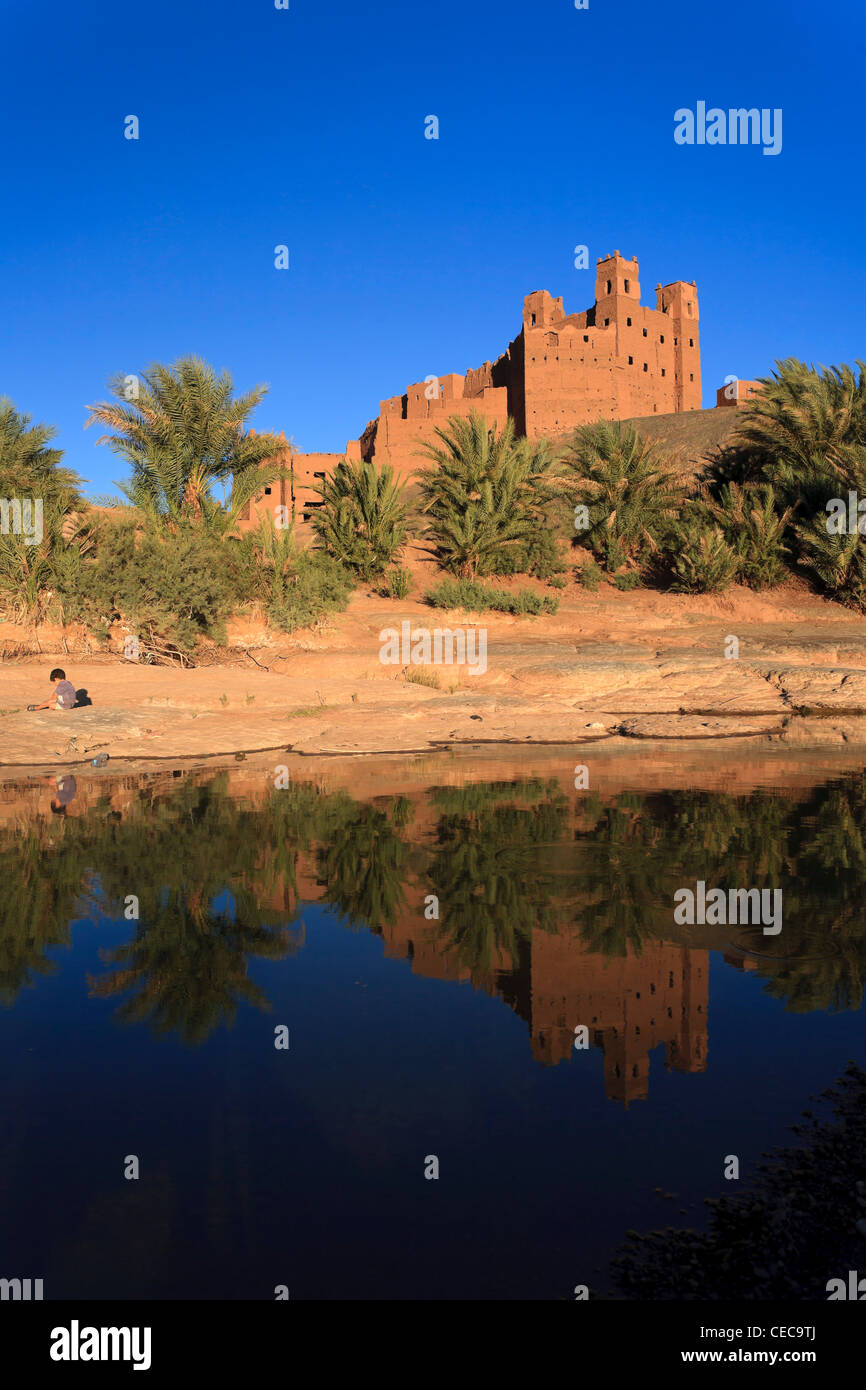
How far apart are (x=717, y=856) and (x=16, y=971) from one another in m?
4.11

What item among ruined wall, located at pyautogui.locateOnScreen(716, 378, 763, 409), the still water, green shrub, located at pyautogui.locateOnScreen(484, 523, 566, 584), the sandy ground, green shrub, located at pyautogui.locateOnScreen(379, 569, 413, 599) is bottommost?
the still water

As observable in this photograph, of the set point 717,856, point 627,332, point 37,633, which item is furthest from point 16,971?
point 627,332

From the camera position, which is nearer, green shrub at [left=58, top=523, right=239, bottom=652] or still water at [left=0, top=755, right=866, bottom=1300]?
still water at [left=0, top=755, right=866, bottom=1300]

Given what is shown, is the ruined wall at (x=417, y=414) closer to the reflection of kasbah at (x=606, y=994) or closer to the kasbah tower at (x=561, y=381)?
the kasbah tower at (x=561, y=381)

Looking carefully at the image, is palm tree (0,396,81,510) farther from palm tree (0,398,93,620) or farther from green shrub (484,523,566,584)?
green shrub (484,523,566,584)

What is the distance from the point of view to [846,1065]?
325 cm

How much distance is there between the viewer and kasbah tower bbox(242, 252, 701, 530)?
5768 cm

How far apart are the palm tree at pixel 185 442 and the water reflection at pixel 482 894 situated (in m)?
12.3

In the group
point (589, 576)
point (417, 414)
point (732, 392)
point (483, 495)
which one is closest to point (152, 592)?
point (483, 495)

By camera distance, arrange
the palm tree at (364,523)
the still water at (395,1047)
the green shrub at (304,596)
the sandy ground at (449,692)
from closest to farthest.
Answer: the still water at (395,1047), the sandy ground at (449,692), the green shrub at (304,596), the palm tree at (364,523)

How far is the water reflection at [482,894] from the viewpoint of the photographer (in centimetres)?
390

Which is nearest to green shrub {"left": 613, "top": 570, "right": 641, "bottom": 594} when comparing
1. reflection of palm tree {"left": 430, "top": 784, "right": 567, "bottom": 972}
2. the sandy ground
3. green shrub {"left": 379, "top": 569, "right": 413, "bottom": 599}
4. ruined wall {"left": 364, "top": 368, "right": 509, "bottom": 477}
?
the sandy ground

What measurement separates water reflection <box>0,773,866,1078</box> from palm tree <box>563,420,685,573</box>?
15.4m

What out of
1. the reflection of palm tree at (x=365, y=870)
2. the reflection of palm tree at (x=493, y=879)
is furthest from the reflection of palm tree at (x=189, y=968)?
the reflection of palm tree at (x=493, y=879)
